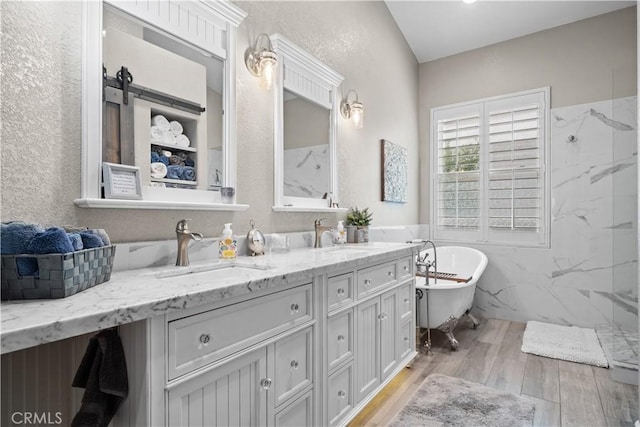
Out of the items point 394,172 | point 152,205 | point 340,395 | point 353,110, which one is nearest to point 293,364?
point 340,395

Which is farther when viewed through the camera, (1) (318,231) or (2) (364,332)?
(1) (318,231)

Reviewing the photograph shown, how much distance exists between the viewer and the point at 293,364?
141cm

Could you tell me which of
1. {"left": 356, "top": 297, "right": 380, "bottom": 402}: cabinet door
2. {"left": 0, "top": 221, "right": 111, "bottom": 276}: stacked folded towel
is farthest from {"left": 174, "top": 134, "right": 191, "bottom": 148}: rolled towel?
{"left": 356, "top": 297, "right": 380, "bottom": 402}: cabinet door

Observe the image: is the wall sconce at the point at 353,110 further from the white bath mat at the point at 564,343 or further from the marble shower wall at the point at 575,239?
the white bath mat at the point at 564,343

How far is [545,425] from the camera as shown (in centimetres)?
187

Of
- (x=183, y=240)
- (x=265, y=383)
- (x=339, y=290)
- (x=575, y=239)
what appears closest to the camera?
(x=265, y=383)

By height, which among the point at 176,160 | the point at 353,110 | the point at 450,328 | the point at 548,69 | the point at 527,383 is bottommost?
the point at 527,383

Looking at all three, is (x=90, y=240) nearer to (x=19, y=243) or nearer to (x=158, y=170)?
(x=19, y=243)

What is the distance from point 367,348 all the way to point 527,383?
1.23m

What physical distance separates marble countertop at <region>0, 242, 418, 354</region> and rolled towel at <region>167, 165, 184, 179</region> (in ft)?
1.35

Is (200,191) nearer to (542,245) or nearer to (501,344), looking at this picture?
(501,344)

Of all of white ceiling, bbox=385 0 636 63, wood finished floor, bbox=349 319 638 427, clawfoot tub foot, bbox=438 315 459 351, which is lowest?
wood finished floor, bbox=349 319 638 427

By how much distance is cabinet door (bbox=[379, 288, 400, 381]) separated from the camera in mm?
2123

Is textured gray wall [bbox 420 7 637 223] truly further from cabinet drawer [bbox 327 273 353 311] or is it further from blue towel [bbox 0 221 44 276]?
blue towel [bbox 0 221 44 276]
